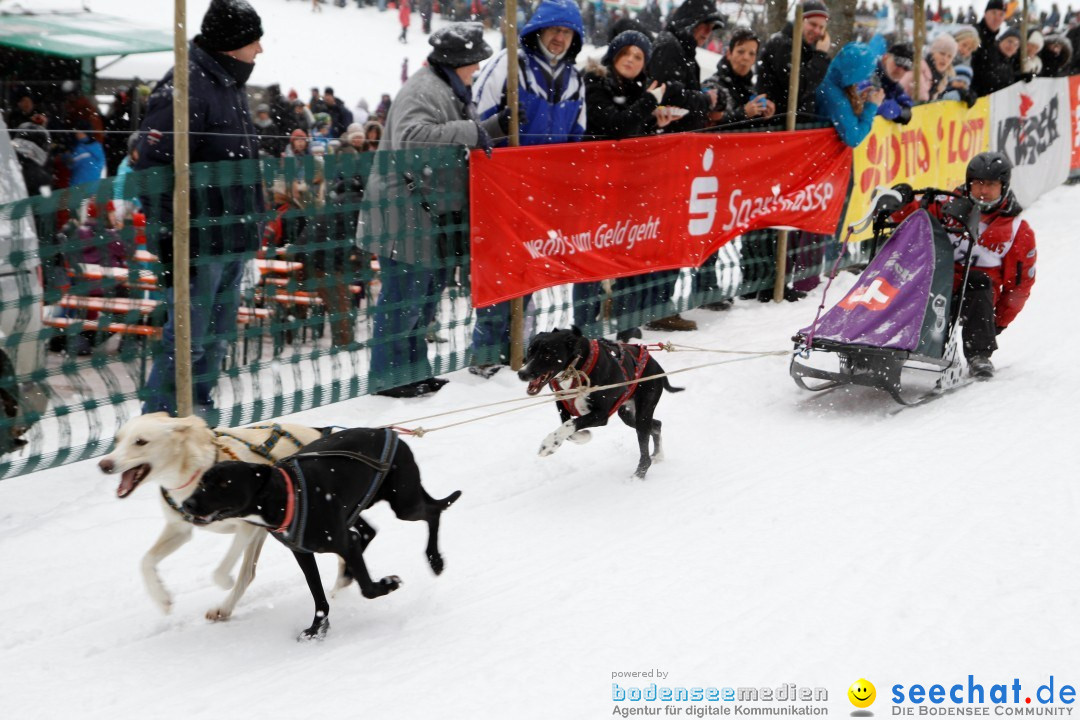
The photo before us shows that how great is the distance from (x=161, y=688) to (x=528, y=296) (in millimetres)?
4362

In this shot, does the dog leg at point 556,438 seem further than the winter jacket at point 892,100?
No

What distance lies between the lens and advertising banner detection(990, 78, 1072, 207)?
44.6 feet

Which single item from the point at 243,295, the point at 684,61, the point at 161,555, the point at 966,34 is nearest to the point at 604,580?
the point at 161,555

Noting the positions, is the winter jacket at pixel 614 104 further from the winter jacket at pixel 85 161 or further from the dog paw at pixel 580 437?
the winter jacket at pixel 85 161

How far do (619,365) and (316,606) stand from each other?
220 cm

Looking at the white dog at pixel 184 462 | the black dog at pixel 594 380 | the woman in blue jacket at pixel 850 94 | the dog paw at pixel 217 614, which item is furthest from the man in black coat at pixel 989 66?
the dog paw at pixel 217 614

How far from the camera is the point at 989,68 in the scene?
1359cm

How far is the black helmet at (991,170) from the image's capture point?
715 centimetres

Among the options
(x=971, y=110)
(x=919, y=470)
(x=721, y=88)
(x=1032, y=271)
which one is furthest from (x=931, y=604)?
(x=971, y=110)

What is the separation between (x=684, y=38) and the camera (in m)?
8.90

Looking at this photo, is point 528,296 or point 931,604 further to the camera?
point 528,296

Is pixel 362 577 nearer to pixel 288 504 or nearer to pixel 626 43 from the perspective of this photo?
pixel 288 504

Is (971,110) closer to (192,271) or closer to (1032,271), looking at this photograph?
(1032,271)

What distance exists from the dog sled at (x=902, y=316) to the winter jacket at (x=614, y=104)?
182 centimetres
